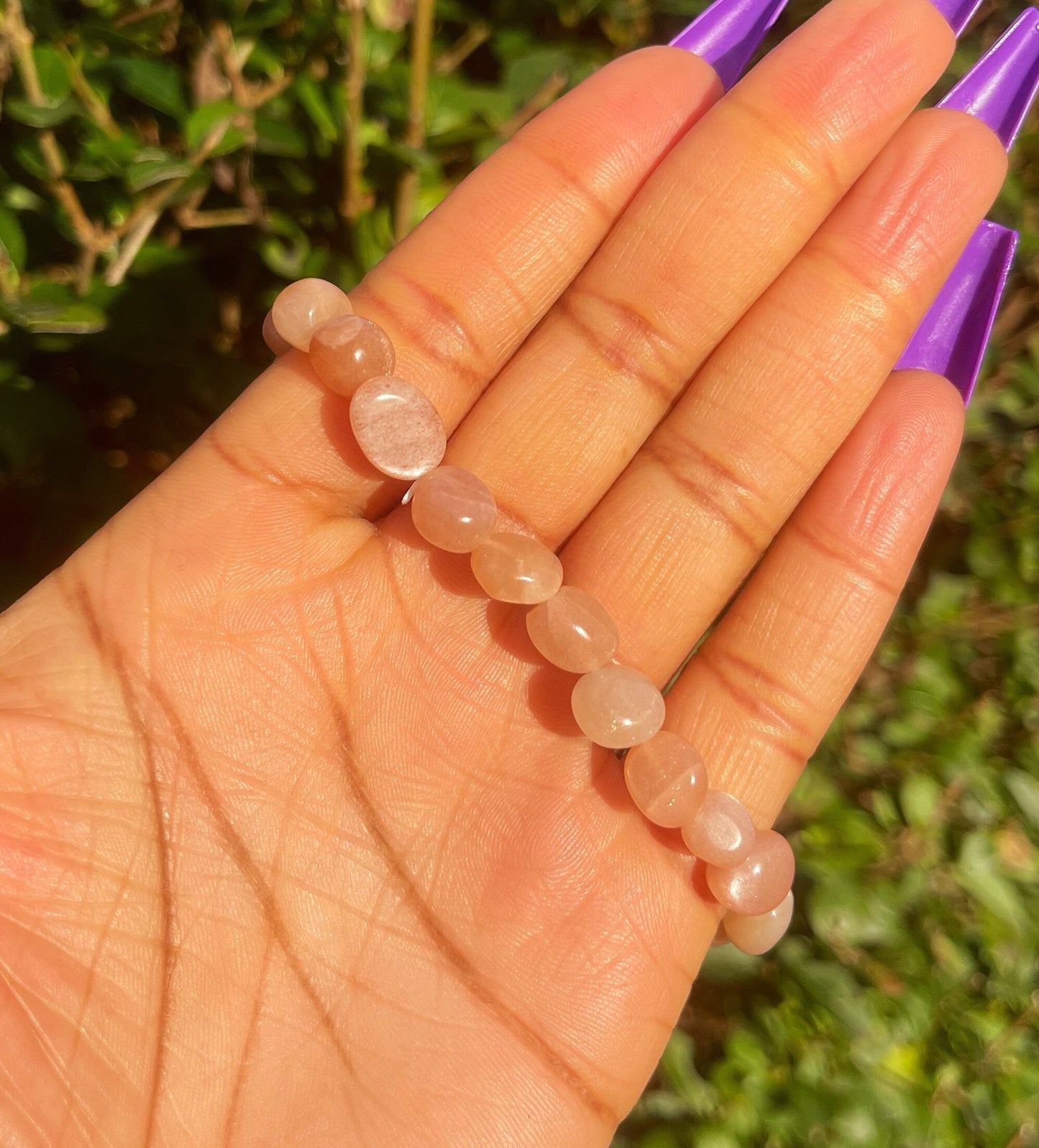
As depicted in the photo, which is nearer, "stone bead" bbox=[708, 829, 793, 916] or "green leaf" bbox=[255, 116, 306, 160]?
"stone bead" bbox=[708, 829, 793, 916]

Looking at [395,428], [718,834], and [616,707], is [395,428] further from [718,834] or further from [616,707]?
[718,834]

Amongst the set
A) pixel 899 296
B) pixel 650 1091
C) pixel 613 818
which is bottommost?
pixel 650 1091

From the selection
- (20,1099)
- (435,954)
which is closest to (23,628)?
(20,1099)

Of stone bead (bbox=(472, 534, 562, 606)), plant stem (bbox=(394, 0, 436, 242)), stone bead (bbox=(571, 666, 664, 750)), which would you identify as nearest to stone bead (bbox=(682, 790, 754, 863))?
stone bead (bbox=(571, 666, 664, 750))

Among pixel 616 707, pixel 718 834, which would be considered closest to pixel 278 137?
pixel 616 707

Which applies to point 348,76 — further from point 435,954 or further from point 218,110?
point 435,954

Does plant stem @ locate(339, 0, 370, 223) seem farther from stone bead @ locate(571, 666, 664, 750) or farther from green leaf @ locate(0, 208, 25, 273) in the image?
stone bead @ locate(571, 666, 664, 750)
